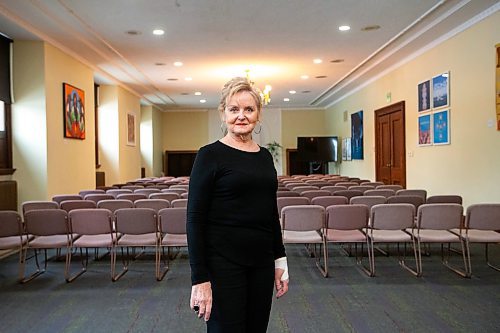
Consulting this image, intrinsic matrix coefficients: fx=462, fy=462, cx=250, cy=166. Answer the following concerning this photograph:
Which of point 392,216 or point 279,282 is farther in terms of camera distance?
point 392,216

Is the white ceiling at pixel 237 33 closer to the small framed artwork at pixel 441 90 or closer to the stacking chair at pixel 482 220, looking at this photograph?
the small framed artwork at pixel 441 90

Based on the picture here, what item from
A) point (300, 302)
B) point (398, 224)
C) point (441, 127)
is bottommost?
point (300, 302)

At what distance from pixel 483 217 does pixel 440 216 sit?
43cm

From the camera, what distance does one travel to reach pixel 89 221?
16.1ft

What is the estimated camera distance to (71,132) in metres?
9.52

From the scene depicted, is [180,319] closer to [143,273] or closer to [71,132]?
[143,273]

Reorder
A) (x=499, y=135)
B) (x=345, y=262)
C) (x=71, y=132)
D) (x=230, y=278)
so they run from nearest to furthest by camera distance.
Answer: (x=230, y=278) < (x=345, y=262) < (x=499, y=135) < (x=71, y=132)

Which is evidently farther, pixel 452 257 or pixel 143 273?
pixel 452 257

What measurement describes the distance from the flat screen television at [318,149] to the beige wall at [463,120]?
6588mm

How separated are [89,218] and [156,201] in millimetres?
1025

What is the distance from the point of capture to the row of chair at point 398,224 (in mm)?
4805

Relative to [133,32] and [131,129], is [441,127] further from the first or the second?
[131,129]

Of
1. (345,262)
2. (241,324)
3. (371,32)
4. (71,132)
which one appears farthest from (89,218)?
(371,32)

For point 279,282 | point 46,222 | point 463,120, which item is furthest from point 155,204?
point 463,120
